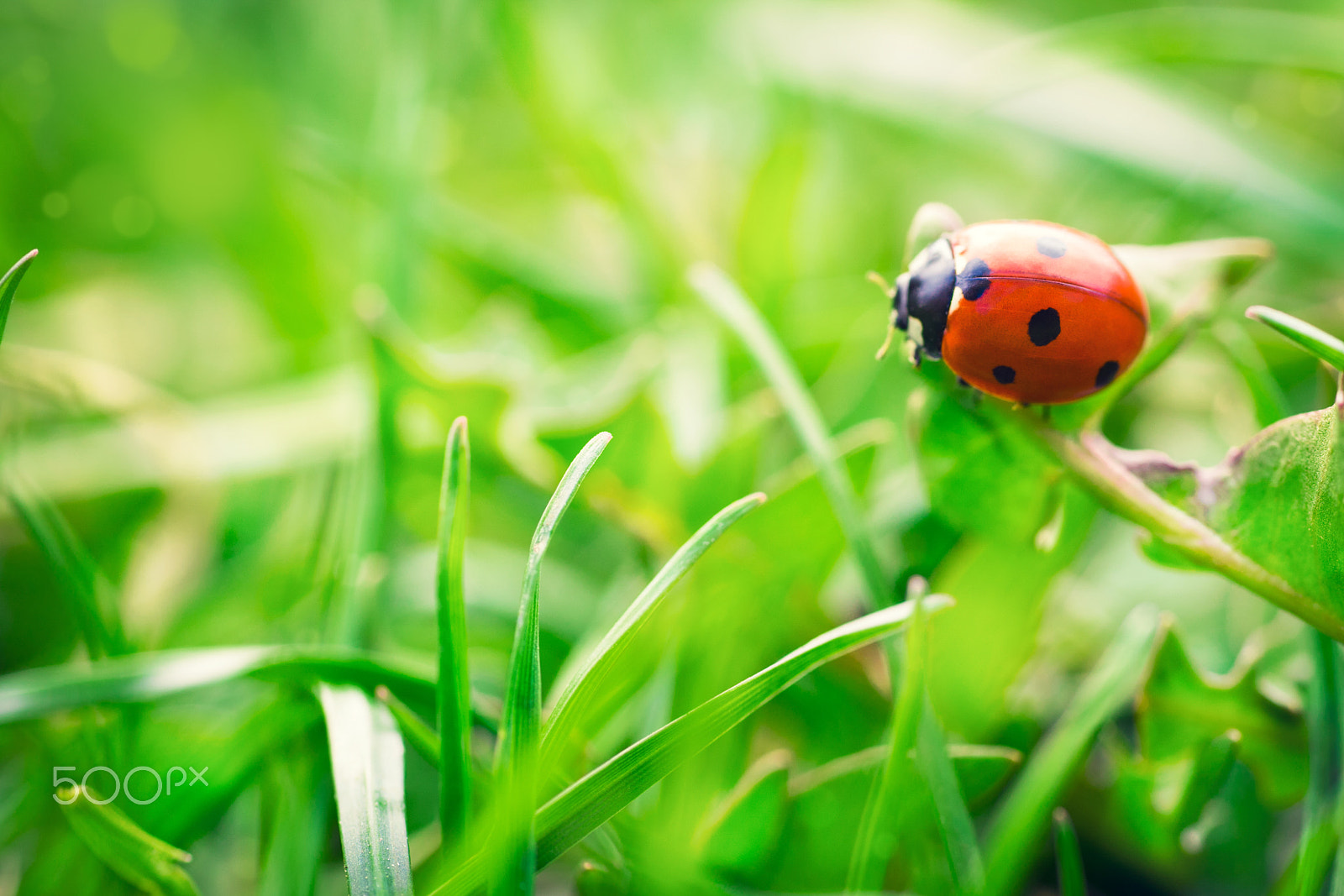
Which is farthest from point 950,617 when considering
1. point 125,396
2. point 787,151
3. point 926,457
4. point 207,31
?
point 207,31

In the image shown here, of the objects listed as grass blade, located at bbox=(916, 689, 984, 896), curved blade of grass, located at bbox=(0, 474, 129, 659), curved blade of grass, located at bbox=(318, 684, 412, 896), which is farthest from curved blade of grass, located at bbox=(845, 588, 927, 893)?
curved blade of grass, located at bbox=(0, 474, 129, 659)

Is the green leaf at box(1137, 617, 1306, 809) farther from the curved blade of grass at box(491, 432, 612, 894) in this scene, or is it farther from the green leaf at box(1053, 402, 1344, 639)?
the curved blade of grass at box(491, 432, 612, 894)

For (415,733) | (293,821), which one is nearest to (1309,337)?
(415,733)

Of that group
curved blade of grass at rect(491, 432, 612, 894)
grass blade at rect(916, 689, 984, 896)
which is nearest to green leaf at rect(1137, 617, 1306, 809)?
grass blade at rect(916, 689, 984, 896)

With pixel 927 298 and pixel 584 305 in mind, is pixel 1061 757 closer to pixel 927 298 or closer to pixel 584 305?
pixel 927 298

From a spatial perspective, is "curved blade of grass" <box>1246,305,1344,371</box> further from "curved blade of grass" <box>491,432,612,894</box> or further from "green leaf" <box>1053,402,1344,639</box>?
"curved blade of grass" <box>491,432,612,894</box>

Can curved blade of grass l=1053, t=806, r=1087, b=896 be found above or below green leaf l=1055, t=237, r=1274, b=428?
below

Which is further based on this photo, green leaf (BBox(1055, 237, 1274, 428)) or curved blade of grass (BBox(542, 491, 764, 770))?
green leaf (BBox(1055, 237, 1274, 428))

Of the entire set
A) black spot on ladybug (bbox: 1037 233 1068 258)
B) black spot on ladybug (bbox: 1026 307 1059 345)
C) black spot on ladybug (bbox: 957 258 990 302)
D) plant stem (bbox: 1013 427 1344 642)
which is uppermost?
black spot on ladybug (bbox: 1037 233 1068 258)

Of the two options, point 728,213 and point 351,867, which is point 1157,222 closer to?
point 728,213
